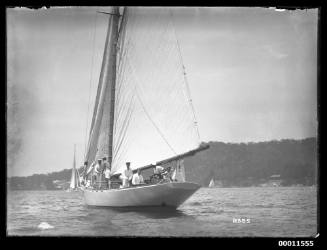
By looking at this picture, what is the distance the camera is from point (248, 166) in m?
15.3

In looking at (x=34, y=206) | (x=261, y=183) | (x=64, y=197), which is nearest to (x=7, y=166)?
(x=34, y=206)

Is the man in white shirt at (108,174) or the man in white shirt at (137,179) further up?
the man in white shirt at (108,174)

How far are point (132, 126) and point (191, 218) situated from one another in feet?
10.9

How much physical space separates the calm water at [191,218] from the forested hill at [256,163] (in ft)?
0.87

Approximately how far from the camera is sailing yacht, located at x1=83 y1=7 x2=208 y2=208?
640 inches

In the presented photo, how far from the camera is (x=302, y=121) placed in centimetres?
1415

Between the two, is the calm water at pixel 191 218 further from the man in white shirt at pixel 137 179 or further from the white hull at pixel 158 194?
the man in white shirt at pixel 137 179

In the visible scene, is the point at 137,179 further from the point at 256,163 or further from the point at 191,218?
the point at 256,163

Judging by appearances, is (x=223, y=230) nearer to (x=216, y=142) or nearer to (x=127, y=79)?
(x=216, y=142)

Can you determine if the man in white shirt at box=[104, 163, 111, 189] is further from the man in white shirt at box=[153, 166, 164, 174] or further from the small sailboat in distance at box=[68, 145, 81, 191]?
the man in white shirt at box=[153, 166, 164, 174]

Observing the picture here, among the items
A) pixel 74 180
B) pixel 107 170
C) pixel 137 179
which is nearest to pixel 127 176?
pixel 137 179

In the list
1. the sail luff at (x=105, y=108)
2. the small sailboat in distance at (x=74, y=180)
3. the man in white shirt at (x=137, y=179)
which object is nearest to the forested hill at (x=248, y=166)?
the small sailboat in distance at (x=74, y=180)

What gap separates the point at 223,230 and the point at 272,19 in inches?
186

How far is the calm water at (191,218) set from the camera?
1382 centimetres
